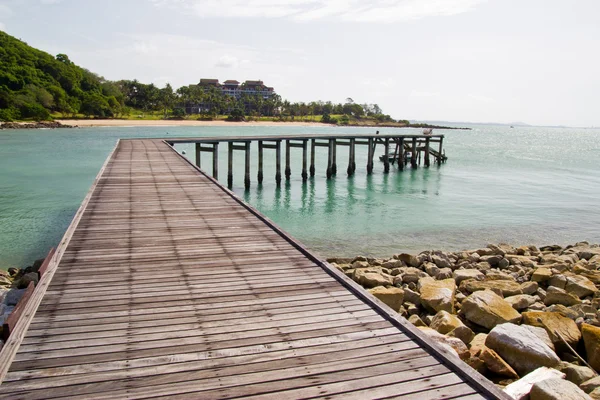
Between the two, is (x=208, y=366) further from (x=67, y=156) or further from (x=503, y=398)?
(x=67, y=156)

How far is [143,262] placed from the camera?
5.14 meters

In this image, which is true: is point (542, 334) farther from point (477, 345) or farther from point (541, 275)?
point (541, 275)

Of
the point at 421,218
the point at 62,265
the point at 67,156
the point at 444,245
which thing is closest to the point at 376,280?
the point at 62,265

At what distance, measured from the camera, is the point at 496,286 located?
8.07 meters

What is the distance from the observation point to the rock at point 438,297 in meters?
6.93

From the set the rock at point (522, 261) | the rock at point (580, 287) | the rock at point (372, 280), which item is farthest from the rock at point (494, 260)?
the rock at point (372, 280)

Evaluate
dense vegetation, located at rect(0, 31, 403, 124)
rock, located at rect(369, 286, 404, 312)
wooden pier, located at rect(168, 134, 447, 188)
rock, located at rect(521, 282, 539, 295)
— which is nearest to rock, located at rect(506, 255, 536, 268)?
rock, located at rect(521, 282, 539, 295)

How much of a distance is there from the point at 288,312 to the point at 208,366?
3.40 ft

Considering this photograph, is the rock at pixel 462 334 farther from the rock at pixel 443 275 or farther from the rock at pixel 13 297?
the rock at pixel 13 297

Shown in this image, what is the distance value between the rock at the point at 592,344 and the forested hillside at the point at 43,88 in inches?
3112

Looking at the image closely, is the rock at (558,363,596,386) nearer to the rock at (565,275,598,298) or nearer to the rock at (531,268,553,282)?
the rock at (565,275,598,298)

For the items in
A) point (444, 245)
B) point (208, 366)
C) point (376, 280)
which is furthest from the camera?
point (444, 245)

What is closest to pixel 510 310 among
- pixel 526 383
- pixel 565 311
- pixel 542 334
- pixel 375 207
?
pixel 542 334

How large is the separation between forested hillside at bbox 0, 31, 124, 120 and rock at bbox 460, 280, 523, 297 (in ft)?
252
